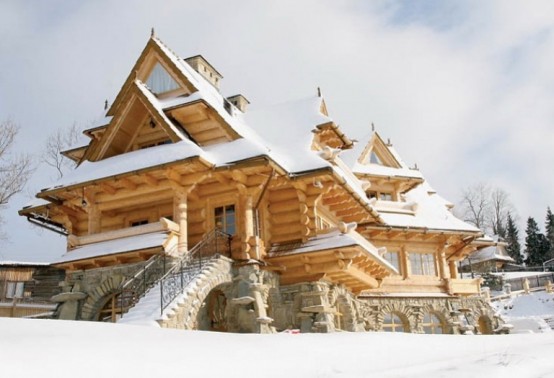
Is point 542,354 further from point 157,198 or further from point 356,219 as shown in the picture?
point 356,219

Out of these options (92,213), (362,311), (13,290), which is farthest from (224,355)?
(13,290)

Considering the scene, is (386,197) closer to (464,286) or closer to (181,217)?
(464,286)

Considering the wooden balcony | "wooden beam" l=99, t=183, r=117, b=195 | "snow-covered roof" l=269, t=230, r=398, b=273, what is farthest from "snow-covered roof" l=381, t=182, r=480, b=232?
"wooden beam" l=99, t=183, r=117, b=195

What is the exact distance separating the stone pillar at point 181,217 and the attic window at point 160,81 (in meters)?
5.07

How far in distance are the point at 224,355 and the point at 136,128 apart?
1490cm

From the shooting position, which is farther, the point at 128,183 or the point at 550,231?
the point at 550,231

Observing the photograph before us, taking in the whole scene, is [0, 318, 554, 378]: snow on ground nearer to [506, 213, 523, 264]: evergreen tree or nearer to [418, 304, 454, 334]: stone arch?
[418, 304, 454, 334]: stone arch

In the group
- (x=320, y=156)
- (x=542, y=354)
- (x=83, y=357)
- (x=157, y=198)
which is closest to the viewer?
(x=83, y=357)

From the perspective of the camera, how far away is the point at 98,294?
59.9 feet

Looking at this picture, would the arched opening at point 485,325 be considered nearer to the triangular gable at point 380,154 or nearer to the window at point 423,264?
the window at point 423,264

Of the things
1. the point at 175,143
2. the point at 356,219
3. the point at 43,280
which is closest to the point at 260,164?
the point at 175,143

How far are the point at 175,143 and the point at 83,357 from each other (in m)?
13.0

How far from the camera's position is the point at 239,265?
18.2 metres

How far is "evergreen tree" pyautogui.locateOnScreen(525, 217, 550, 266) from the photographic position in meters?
70.8
